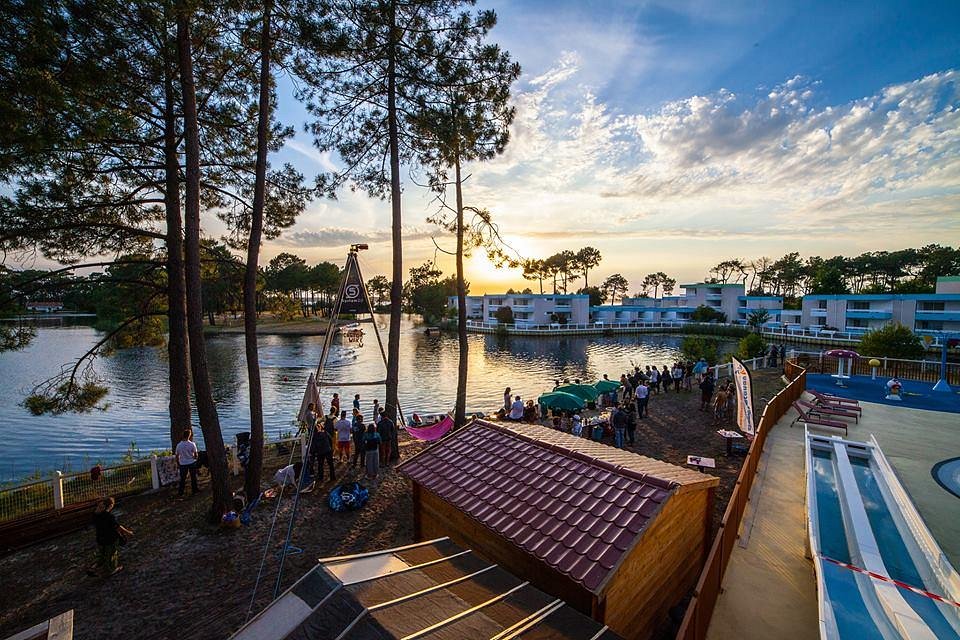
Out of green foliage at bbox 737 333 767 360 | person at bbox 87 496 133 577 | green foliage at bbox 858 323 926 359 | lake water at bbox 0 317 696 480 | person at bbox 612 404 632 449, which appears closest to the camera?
person at bbox 87 496 133 577

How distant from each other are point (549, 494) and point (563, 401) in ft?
30.5

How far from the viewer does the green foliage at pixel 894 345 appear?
23953 mm

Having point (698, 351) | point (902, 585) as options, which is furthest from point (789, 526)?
point (698, 351)

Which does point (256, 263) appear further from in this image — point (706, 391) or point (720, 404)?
point (706, 391)

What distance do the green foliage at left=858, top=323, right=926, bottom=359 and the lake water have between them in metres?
15.9

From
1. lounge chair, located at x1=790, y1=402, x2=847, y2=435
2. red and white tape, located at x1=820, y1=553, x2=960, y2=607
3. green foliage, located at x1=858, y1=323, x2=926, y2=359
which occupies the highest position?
green foliage, located at x1=858, y1=323, x2=926, y2=359

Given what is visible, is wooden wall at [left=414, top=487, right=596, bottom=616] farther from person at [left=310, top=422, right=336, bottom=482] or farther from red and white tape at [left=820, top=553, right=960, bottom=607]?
red and white tape at [left=820, top=553, right=960, bottom=607]

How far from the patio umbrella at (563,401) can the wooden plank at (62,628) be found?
12.1 m

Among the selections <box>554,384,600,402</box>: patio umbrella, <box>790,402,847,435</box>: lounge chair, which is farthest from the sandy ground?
<box>790,402,847,435</box>: lounge chair

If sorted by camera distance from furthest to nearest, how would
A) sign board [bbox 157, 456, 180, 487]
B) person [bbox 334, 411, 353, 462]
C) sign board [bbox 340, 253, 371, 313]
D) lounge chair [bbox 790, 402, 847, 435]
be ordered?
lounge chair [bbox 790, 402, 847, 435], person [bbox 334, 411, 353, 462], sign board [bbox 157, 456, 180, 487], sign board [bbox 340, 253, 371, 313]

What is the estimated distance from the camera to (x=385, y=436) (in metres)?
11.0

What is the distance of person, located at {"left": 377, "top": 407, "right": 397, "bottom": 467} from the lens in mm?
10953

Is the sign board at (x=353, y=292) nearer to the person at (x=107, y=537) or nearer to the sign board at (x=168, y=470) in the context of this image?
the person at (x=107, y=537)

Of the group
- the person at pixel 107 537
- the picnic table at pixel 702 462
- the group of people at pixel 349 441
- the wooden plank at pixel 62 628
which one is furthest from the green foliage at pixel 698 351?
the wooden plank at pixel 62 628
